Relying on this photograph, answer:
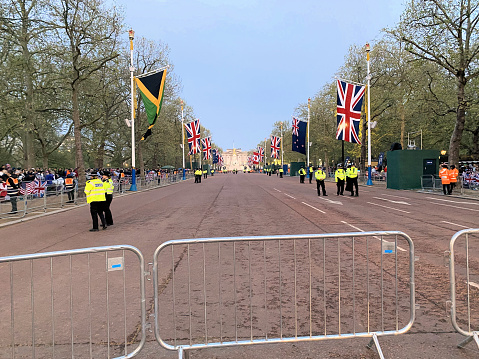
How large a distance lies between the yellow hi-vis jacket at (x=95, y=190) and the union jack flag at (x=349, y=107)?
77.7ft

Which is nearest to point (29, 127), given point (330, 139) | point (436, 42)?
point (436, 42)

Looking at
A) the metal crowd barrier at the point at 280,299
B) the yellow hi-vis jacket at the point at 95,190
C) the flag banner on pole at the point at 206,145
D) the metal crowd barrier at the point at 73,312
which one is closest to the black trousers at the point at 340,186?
the metal crowd barrier at the point at 280,299

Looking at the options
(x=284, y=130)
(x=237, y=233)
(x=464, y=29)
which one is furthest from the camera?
(x=284, y=130)

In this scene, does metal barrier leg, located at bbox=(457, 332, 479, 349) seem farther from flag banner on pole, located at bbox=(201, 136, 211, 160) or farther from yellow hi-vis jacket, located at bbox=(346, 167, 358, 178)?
flag banner on pole, located at bbox=(201, 136, 211, 160)

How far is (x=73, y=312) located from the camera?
14.8 ft

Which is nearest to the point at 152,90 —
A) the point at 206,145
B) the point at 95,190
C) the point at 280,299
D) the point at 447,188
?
the point at 95,190

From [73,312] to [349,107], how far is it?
1131 inches

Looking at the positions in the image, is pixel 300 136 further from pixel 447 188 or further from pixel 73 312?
pixel 73 312

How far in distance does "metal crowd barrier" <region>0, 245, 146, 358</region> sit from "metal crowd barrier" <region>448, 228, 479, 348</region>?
10.5ft

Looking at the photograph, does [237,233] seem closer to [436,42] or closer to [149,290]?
[149,290]

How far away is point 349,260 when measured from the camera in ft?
21.8

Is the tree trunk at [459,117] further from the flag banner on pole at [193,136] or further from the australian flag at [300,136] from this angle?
the flag banner on pole at [193,136]

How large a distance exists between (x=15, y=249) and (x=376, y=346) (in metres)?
8.16

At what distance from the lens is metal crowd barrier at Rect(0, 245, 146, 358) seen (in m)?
3.54
